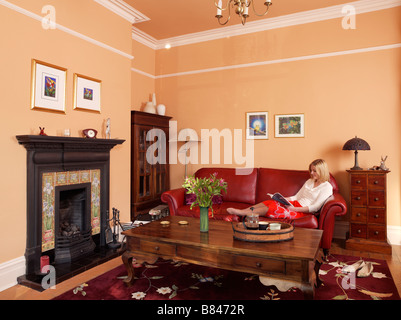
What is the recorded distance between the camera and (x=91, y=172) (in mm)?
3412

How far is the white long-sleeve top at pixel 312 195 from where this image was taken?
3.30 m

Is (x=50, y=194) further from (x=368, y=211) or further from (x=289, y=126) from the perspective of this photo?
(x=368, y=211)

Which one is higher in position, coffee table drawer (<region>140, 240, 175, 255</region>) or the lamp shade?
the lamp shade

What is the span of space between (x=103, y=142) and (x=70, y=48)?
109 cm

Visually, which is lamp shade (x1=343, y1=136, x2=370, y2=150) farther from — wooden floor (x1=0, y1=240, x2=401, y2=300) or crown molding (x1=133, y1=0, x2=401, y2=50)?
crown molding (x1=133, y1=0, x2=401, y2=50)

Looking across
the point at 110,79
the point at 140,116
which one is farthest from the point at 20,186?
the point at 140,116

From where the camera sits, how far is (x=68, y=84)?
3.21 m

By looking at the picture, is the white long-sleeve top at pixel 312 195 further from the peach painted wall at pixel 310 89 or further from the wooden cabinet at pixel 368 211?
the peach painted wall at pixel 310 89

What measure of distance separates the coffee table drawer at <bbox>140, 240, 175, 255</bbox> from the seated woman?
1.26 meters

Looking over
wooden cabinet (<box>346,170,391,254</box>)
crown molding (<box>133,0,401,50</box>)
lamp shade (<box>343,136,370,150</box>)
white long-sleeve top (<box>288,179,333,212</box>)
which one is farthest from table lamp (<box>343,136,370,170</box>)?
crown molding (<box>133,0,401,50</box>)

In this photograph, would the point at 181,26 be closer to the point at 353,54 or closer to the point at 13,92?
the point at 353,54

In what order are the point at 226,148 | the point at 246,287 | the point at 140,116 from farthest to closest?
1. the point at 226,148
2. the point at 140,116
3. the point at 246,287

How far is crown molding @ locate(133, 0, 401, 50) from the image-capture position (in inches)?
153

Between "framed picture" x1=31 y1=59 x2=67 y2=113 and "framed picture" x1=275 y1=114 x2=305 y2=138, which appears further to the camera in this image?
"framed picture" x1=275 y1=114 x2=305 y2=138
